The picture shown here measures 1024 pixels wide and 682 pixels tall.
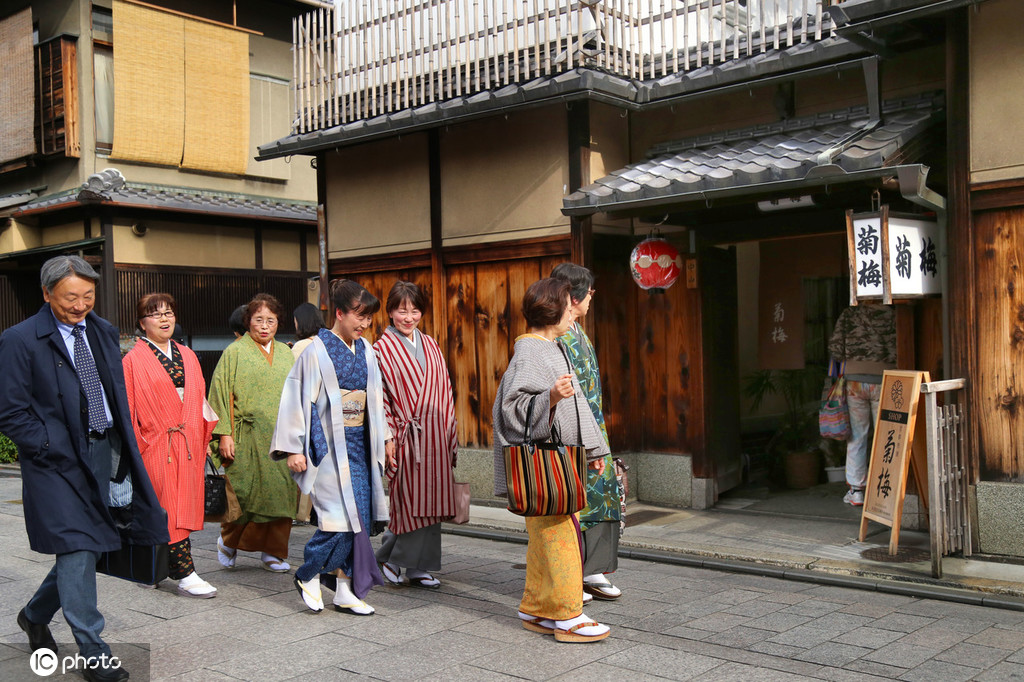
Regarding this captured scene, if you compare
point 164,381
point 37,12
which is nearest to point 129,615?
point 164,381

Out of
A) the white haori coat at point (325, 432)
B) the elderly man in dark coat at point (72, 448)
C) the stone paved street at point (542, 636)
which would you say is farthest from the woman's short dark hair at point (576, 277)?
the elderly man in dark coat at point (72, 448)

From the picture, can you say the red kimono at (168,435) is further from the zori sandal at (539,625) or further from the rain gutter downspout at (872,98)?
the rain gutter downspout at (872,98)

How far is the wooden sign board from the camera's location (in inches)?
280

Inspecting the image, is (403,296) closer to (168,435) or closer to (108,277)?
(168,435)

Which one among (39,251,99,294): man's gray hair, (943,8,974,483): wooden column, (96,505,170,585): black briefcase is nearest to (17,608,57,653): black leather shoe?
(96,505,170,585): black briefcase

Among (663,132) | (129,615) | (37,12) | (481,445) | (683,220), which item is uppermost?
(37,12)

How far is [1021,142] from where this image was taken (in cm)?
677

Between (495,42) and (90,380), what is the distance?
6.00 metres

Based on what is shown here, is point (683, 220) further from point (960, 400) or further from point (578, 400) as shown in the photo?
point (578, 400)

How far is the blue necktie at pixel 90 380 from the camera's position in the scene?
16.2 feet

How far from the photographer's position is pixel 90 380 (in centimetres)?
499

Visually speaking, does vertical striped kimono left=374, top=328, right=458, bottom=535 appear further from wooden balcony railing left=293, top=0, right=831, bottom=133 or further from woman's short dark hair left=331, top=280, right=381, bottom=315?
wooden balcony railing left=293, top=0, right=831, bottom=133

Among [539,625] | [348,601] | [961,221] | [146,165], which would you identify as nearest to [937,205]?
[961,221]

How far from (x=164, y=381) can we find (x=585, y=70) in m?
4.61
